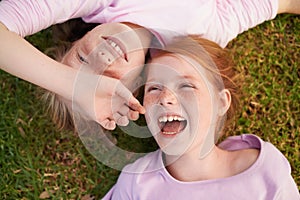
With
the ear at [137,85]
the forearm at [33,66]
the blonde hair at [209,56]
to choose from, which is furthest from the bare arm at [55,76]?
the blonde hair at [209,56]

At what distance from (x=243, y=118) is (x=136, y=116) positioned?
1.81 ft

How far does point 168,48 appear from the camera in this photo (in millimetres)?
1766

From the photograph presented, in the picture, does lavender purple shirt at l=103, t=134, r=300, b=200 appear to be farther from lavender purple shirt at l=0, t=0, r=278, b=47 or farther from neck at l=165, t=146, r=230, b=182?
lavender purple shirt at l=0, t=0, r=278, b=47

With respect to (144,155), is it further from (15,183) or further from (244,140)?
(15,183)

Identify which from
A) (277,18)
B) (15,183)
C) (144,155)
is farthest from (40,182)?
(277,18)

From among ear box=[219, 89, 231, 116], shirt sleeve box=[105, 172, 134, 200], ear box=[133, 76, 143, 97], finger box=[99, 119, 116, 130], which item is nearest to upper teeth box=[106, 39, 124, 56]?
ear box=[133, 76, 143, 97]

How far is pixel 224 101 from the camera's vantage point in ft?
5.76

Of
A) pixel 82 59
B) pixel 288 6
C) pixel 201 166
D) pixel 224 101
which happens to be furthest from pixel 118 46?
pixel 288 6

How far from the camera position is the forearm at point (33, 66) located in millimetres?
1611

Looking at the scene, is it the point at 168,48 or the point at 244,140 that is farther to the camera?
the point at 244,140

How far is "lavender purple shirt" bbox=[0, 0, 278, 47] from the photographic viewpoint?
5.57 feet

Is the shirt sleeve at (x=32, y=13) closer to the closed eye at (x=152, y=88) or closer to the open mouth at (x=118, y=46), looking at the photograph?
the open mouth at (x=118, y=46)

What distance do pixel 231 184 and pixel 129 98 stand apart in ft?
1.51

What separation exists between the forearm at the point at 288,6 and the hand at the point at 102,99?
2.40ft
